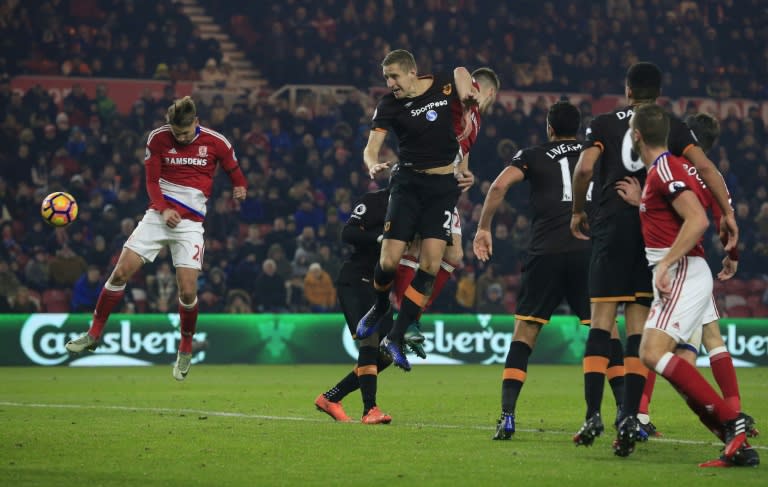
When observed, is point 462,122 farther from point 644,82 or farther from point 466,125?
point 644,82

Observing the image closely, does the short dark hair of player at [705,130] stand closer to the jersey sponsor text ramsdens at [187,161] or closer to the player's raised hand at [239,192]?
the player's raised hand at [239,192]

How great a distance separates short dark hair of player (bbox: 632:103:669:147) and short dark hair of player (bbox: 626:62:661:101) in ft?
2.58

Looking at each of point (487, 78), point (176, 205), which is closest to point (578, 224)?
point (487, 78)

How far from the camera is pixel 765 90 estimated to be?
31.1 m

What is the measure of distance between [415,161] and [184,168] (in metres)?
2.83

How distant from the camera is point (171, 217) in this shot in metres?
12.1

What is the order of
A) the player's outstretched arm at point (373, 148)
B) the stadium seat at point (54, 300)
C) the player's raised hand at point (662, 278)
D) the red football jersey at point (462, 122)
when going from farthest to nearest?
the stadium seat at point (54, 300)
the red football jersey at point (462, 122)
the player's outstretched arm at point (373, 148)
the player's raised hand at point (662, 278)

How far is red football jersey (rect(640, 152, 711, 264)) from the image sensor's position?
765 cm

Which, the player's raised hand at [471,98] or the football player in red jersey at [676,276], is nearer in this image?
the football player in red jersey at [676,276]

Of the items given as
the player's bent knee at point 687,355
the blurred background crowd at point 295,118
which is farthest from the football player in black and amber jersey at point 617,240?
the blurred background crowd at point 295,118

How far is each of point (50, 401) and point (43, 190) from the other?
35.6 ft

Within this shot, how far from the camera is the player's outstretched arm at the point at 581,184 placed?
8672 mm

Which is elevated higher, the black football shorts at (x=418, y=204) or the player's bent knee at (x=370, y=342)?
the black football shorts at (x=418, y=204)

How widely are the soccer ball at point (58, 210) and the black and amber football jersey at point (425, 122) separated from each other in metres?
5.29
